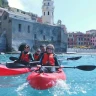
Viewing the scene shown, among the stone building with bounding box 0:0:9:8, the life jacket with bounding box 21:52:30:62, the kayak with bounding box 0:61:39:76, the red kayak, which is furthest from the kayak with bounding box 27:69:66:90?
the stone building with bounding box 0:0:9:8

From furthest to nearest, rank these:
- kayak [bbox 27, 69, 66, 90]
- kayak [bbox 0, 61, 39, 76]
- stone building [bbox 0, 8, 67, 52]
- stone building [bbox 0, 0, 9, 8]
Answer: stone building [bbox 0, 0, 9, 8] → stone building [bbox 0, 8, 67, 52] → kayak [bbox 0, 61, 39, 76] → kayak [bbox 27, 69, 66, 90]

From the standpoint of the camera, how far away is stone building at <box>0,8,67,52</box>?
58.5 m

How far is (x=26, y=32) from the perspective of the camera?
6203 centimetres

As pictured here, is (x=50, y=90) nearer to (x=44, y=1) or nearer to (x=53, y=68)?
(x=53, y=68)

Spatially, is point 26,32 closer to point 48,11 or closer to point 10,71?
point 48,11

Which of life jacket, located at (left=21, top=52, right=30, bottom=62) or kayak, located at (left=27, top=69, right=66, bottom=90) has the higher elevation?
life jacket, located at (left=21, top=52, right=30, bottom=62)

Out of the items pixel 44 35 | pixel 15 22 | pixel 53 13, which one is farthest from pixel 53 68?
pixel 53 13

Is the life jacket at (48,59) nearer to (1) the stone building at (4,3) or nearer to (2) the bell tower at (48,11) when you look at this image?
(2) the bell tower at (48,11)

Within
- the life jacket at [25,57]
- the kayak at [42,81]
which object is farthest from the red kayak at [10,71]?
the kayak at [42,81]

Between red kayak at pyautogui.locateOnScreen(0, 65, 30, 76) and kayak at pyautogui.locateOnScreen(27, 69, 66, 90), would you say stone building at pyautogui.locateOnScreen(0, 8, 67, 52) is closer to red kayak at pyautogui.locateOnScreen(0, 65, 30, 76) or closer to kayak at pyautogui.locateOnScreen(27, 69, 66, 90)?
red kayak at pyautogui.locateOnScreen(0, 65, 30, 76)

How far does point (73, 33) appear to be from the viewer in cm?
10144

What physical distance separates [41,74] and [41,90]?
0.59 meters

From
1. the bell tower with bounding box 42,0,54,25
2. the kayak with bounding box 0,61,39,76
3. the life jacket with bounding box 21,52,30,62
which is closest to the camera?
the kayak with bounding box 0,61,39,76

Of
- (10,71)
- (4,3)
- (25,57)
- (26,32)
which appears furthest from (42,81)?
(4,3)
